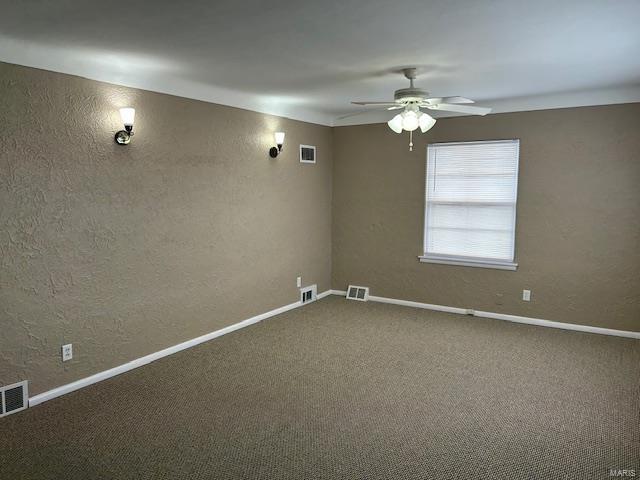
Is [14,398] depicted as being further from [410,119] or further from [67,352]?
[410,119]

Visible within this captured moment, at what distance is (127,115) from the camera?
3598 millimetres

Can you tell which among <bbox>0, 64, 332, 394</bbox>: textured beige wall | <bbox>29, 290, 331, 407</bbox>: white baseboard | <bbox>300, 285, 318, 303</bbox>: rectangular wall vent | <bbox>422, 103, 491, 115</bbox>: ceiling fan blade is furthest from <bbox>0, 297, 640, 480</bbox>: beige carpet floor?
<bbox>422, 103, 491, 115</bbox>: ceiling fan blade

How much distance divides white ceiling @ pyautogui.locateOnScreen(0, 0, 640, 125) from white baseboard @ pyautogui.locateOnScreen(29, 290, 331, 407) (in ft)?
7.24

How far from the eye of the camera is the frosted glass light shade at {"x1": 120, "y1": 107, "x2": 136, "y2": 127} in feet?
11.8

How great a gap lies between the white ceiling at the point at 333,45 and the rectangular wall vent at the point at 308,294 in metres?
2.45

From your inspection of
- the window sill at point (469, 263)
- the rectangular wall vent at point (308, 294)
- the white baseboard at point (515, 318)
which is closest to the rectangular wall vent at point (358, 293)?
the white baseboard at point (515, 318)

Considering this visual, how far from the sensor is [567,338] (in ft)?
15.4

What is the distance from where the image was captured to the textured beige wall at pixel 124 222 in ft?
10.3

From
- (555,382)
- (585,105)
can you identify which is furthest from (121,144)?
(585,105)

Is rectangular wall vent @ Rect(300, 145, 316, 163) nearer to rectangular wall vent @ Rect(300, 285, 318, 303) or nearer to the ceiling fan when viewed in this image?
rectangular wall vent @ Rect(300, 285, 318, 303)

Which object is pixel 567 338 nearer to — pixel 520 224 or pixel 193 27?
pixel 520 224

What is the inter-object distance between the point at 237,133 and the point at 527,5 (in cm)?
306

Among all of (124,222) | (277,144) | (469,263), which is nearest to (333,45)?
(124,222)

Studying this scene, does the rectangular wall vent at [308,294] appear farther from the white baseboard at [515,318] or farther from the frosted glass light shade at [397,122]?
the frosted glass light shade at [397,122]
